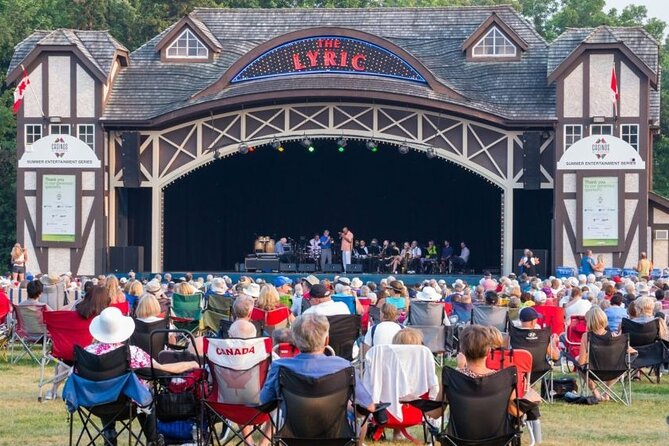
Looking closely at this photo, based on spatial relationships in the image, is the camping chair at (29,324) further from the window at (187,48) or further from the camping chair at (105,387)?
the window at (187,48)

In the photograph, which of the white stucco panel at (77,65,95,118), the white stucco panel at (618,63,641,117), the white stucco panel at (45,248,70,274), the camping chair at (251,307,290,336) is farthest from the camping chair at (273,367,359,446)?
the white stucco panel at (77,65,95,118)

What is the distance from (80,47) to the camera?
32.0m

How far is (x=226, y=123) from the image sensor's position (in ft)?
106

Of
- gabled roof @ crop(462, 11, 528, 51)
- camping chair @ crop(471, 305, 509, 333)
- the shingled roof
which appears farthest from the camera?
gabled roof @ crop(462, 11, 528, 51)

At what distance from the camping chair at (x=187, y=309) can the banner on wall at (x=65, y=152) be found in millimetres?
15665

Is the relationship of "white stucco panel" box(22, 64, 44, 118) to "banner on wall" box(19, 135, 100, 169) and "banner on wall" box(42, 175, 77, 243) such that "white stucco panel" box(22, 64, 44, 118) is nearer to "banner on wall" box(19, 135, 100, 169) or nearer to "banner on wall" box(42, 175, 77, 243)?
"banner on wall" box(19, 135, 100, 169)

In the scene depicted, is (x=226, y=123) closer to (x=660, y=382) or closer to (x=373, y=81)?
(x=373, y=81)

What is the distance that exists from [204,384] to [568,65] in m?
22.3

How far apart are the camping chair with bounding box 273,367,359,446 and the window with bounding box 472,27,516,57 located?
25461 millimetres

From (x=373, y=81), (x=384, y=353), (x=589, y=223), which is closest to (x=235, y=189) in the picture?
(x=373, y=81)

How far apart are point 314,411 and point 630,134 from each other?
Answer: 23395 millimetres

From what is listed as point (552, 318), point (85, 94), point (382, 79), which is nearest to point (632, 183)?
point (382, 79)

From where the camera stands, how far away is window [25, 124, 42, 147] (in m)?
32.3

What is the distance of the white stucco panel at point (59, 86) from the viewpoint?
3203cm
